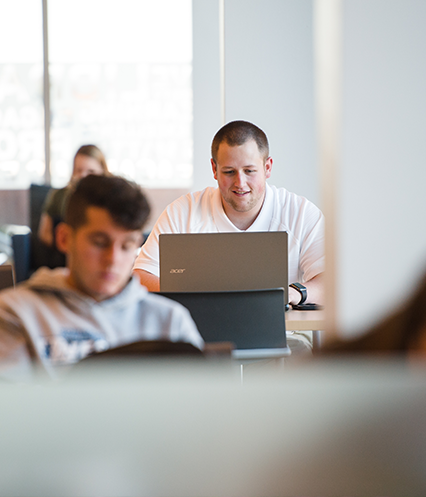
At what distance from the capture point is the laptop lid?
4.06 ft

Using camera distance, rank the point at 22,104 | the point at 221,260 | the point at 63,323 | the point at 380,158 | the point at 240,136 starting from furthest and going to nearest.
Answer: the point at 22,104
the point at 240,136
the point at 221,260
the point at 63,323
the point at 380,158

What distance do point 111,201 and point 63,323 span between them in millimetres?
195

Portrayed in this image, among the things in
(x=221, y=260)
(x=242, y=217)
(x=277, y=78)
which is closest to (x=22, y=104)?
(x=277, y=78)

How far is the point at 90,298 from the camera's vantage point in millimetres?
802

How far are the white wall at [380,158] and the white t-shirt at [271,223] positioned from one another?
1307mm

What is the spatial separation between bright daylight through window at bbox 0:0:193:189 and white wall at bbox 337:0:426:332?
437 cm

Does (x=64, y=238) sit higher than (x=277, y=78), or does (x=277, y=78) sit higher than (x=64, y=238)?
(x=277, y=78)

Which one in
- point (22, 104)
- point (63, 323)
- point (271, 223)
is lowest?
point (63, 323)

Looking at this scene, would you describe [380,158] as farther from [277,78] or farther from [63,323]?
[277,78]

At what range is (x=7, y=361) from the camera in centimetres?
70

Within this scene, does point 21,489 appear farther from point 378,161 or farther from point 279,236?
point 279,236

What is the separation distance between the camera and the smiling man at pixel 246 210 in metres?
2.01

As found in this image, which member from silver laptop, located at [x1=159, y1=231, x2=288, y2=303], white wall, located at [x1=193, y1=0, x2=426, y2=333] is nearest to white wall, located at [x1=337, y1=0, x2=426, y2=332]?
white wall, located at [x1=193, y1=0, x2=426, y2=333]

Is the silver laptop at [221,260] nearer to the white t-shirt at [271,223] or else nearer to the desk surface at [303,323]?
the desk surface at [303,323]
